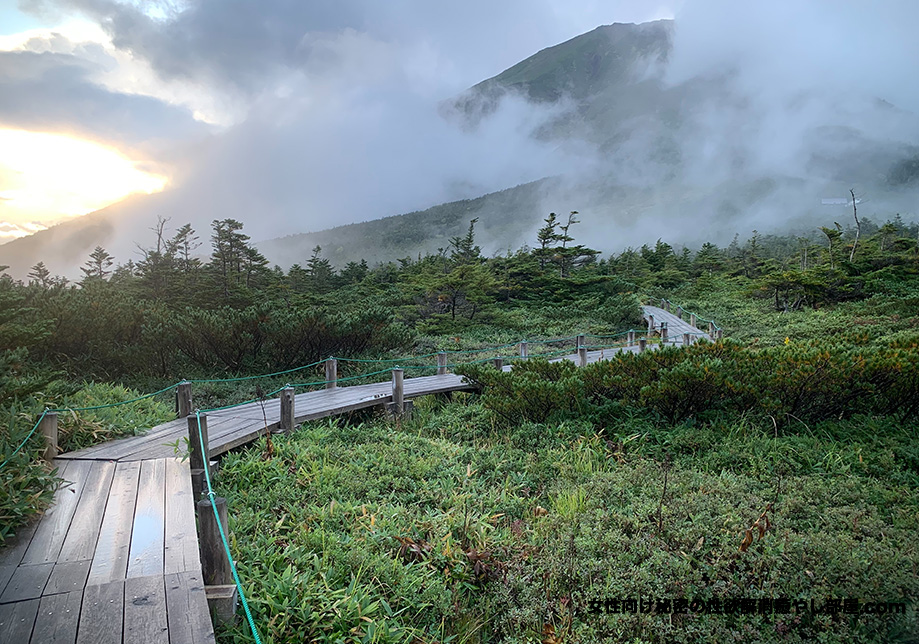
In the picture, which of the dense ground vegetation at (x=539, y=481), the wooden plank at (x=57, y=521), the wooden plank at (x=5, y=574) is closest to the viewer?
the wooden plank at (x=5, y=574)

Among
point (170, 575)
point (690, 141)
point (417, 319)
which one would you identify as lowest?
point (170, 575)

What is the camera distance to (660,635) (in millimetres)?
3279

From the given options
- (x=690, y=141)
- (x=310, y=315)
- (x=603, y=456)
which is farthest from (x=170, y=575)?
(x=690, y=141)

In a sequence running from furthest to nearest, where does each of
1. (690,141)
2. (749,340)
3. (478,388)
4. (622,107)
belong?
1. (622,107)
2. (690,141)
3. (749,340)
4. (478,388)

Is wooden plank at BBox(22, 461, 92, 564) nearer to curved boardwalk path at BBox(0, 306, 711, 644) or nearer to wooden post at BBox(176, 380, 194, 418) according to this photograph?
curved boardwalk path at BBox(0, 306, 711, 644)

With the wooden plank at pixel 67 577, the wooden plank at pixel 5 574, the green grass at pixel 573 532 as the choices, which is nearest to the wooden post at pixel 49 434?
the green grass at pixel 573 532

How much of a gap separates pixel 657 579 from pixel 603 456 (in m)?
2.65

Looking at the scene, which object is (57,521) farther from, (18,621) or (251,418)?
(251,418)

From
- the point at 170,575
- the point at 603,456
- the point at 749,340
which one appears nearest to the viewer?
the point at 170,575

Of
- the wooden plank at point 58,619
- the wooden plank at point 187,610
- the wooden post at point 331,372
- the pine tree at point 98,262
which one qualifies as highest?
the pine tree at point 98,262

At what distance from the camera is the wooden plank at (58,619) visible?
258cm

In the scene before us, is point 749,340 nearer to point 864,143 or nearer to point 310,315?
point 310,315

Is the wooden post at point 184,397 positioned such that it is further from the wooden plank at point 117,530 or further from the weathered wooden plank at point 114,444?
the wooden plank at point 117,530

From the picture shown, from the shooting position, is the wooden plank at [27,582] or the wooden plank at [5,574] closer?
the wooden plank at [27,582]
